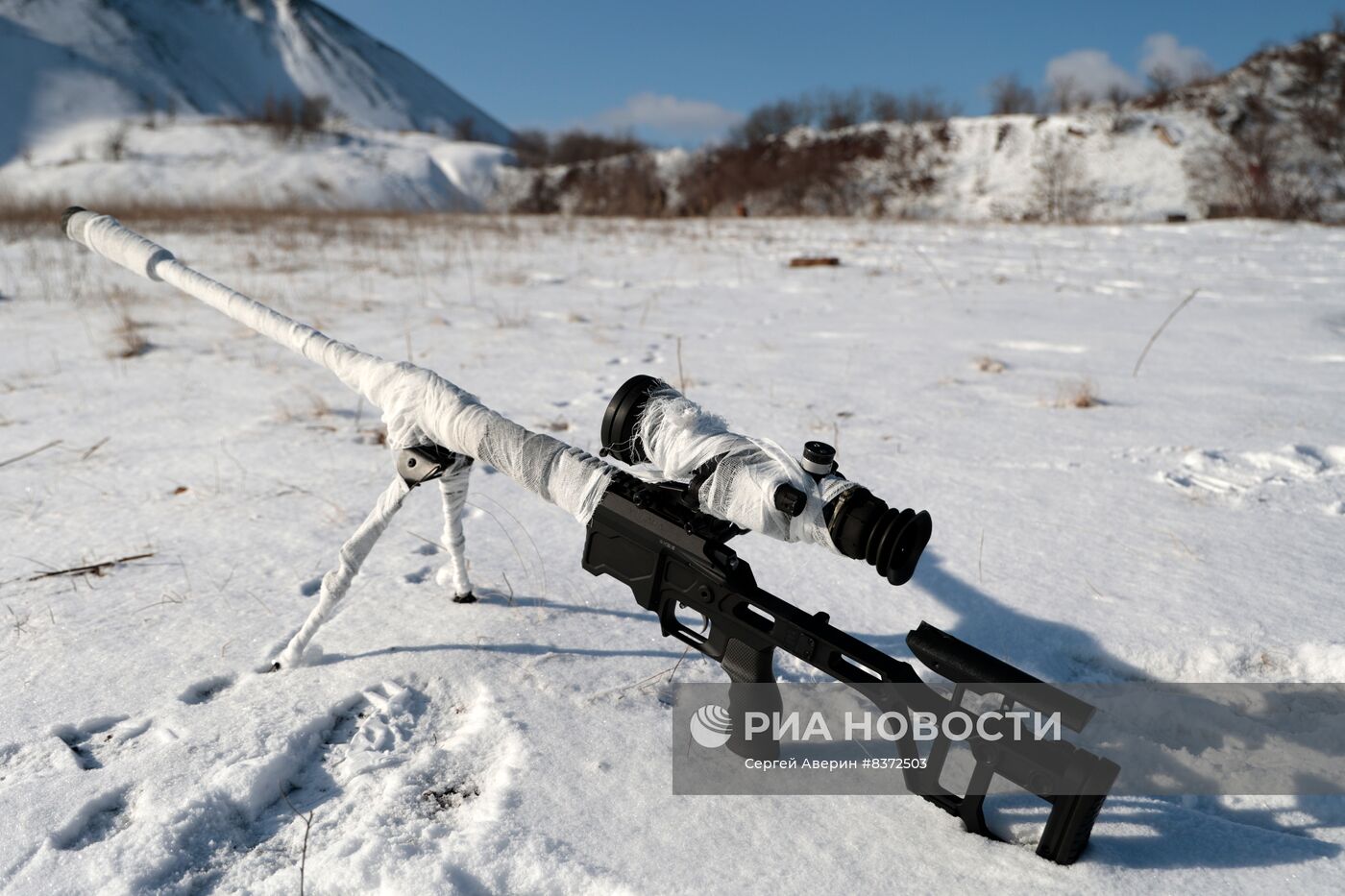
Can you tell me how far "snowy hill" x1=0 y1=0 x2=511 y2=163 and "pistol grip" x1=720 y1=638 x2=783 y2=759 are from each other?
44548 millimetres

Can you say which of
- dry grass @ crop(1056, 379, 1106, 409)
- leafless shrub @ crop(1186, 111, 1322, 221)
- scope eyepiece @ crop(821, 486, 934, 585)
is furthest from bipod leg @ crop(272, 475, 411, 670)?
leafless shrub @ crop(1186, 111, 1322, 221)

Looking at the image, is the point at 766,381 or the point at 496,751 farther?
the point at 766,381

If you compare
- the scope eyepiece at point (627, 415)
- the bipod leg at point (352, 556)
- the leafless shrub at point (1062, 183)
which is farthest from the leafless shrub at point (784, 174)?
the scope eyepiece at point (627, 415)

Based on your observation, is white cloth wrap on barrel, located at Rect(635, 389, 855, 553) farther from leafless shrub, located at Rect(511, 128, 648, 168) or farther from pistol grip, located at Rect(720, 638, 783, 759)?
leafless shrub, located at Rect(511, 128, 648, 168)

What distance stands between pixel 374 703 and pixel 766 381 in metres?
2.81

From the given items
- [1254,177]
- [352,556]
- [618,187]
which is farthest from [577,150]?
[352,556]

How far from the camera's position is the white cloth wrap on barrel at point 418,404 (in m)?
1.26

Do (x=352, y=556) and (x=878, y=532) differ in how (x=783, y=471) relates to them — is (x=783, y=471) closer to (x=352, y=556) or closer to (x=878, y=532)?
(x=878, y=532)

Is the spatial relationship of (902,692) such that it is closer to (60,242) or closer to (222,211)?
(60,242)

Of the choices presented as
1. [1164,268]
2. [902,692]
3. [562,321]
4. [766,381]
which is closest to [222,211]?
[562,321]

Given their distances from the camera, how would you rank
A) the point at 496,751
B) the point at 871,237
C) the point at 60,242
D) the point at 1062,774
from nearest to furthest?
1. the point at 1062,774
2. the point at 496,751
3. the point at 60,242
4. the point at 871,237

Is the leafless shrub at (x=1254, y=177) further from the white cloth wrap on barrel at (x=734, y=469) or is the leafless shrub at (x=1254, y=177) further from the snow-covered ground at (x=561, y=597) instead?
the white cloth wrap on barrel at (x=734, y=469)

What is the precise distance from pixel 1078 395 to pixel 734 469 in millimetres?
3001

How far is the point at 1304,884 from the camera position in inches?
44.6
